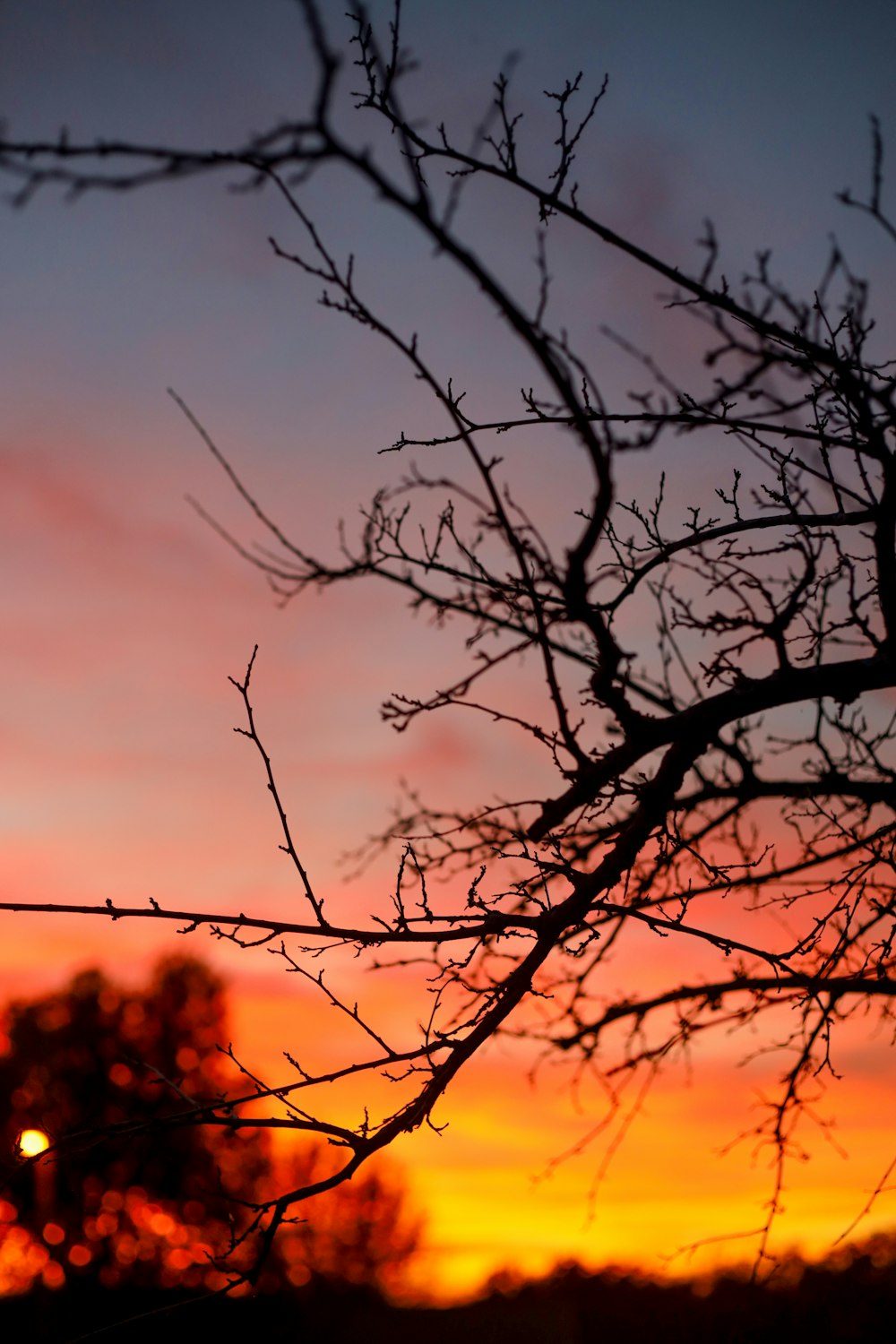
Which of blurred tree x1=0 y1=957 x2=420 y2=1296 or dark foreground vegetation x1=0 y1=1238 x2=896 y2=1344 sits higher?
blurred tree x1=0 y1=957 x2=420 y2=1296

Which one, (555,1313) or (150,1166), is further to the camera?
(150,1166)

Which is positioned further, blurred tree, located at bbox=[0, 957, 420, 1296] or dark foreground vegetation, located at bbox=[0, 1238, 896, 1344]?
blurred tree, located at bbox=[0, 957, 420, 1296]

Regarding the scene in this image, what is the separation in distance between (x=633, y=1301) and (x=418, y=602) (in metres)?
13.4

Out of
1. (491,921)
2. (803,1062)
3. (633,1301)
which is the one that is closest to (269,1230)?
(491,921)

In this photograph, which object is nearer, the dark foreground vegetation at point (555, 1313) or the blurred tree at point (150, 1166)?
the dark foreground vegetation at point (555, 1313)

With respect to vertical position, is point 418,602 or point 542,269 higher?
point 418,602

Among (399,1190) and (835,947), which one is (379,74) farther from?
(399,1190)

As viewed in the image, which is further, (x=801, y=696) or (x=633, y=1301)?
(x=633, y=1301)

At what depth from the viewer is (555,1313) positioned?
1911cm

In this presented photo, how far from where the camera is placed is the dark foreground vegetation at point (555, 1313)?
980cm

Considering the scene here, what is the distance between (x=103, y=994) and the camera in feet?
132

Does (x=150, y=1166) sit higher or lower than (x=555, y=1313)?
higher

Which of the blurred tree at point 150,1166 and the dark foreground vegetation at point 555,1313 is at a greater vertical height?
the blurred tree at point 150,1166

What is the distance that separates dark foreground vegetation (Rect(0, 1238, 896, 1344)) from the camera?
386 inches
